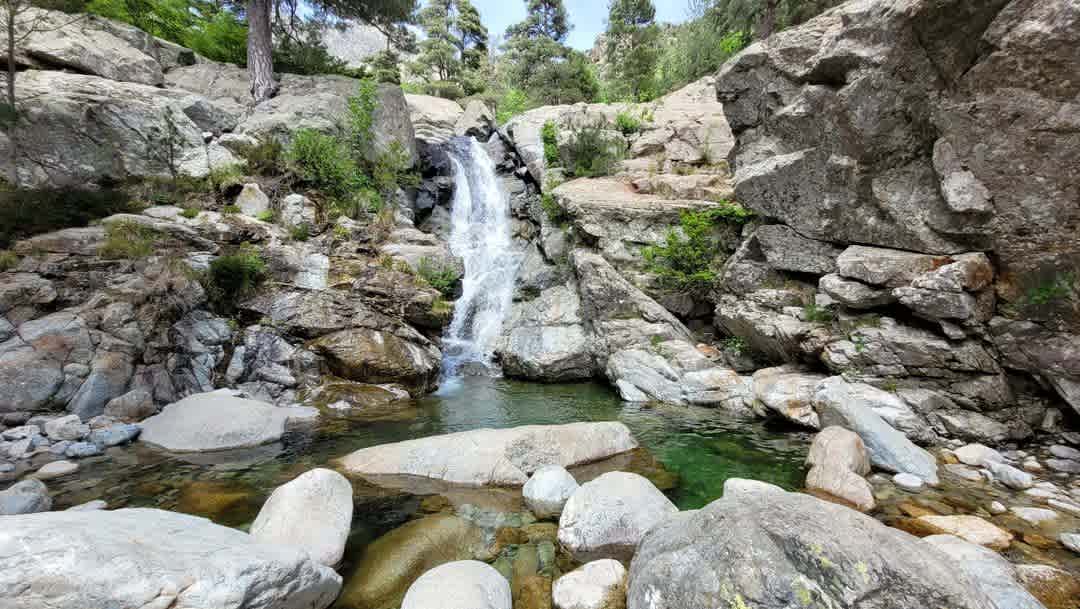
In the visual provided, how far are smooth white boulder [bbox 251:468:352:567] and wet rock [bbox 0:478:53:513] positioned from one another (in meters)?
2.59

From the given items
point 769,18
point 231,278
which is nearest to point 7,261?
point 231,278

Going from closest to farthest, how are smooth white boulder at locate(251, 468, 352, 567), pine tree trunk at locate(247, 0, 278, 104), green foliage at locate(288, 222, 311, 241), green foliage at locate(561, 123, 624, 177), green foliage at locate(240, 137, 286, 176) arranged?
smooth white boulder at locate(251, 468, 352, 567), green foliage at locate(288, 222, 311, 241), green foliage at locate(240, 137, 286, 176), pine tree trunk at locate(247, 0, 278, 104), green foliage at locate(561, 123, 624, 177)

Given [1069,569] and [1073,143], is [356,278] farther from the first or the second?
[1073,143]

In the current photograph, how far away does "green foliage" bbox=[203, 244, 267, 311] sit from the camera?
9.35m

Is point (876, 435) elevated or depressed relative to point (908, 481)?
elevated

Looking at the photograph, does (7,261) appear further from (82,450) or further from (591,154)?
(591,154)

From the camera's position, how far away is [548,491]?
4691mm

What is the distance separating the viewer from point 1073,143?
5754 millimetres

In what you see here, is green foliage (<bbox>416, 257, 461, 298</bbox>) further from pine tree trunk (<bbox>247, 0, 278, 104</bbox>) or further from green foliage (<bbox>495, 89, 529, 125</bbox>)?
green foliage (<bbox>495, 89, 529, 125</bbox>)

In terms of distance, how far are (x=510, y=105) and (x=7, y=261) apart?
27.6 m

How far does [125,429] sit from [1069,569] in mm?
11280

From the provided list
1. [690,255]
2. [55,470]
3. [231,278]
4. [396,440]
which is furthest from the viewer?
[690,255]

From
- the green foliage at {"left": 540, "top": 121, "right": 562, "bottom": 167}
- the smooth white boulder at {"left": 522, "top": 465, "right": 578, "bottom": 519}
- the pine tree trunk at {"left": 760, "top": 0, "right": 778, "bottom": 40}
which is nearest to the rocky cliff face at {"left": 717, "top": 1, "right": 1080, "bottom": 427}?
the smooth white boulder at {"left": 522, "top": 465, "right": 578, "bottom": 519}

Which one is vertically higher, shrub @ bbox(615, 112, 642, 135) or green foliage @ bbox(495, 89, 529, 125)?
green foliage @ bbox(495, 89, 529, 125)
